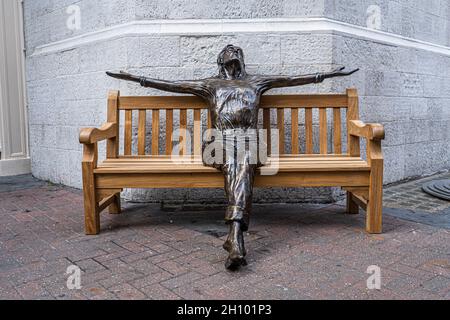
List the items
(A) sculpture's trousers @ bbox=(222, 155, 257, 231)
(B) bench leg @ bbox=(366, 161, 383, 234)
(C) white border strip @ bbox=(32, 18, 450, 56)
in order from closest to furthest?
(A) sculpture's trousers @ bbox=(222, 155, 257, 231)
(B) bench leg @ bbox=(366, 161, 383, 234)
(C) white border strip @ bbox=(32, 18, 450, 56)

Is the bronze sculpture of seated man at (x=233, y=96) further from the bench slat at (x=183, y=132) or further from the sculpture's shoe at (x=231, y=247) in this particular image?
the sculpture's shoe at (x=231, y=247)

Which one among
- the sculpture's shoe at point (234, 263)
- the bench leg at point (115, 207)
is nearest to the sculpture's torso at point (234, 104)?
the bench leg at point (115, 207)

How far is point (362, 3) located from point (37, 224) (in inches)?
155

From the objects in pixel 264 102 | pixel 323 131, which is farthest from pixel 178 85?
pixel 323 131

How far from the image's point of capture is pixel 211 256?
2.92 metres

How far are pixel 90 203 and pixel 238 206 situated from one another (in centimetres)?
121

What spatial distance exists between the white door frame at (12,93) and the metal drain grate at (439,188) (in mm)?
5279

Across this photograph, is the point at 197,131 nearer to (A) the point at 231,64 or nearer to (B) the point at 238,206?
(A) the point at 231,64

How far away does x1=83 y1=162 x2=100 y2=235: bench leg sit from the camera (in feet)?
10.9

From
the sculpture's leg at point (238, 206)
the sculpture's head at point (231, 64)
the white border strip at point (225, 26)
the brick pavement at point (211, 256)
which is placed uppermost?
the white border strip at point (225, 26)

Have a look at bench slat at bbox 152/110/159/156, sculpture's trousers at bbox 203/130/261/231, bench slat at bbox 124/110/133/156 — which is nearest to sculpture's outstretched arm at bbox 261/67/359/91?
sculpture's trousers at bbox 203/130/261/231

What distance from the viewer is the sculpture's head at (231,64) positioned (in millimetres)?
3785

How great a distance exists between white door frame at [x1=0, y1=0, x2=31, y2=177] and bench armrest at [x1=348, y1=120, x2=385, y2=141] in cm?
457

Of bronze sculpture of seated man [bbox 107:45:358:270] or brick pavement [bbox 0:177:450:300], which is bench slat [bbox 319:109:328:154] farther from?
brick pavement [bbox 0:177:450:300]
